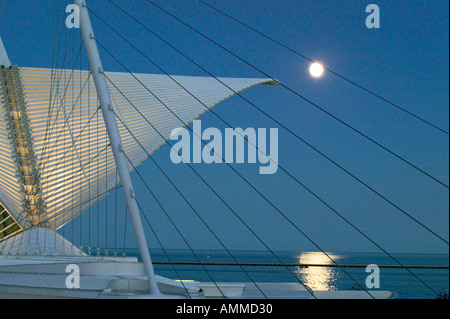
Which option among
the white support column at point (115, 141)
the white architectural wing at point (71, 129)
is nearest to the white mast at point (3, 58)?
the white architectural wing at point (71, 129)

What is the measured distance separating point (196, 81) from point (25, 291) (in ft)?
57.4

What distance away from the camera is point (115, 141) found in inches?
381

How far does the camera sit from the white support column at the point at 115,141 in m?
9.38

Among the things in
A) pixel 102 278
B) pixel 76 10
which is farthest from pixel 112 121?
pixel 102 278

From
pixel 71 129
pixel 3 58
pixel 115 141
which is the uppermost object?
pixel 3 58

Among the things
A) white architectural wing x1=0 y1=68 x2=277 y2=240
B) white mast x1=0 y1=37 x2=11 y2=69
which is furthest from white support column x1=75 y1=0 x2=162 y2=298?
white mast x1=0 y1=37 x2=11 y2=69

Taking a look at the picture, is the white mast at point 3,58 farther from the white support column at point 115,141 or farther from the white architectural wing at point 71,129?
the white support column at point 115,141

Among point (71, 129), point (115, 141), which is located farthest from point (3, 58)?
point (115, 141)

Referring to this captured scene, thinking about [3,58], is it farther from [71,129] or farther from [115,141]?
[115,141]

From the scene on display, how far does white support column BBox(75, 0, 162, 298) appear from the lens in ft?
30.8

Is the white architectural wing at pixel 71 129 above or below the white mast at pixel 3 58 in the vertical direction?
below

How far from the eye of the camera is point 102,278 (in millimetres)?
12547

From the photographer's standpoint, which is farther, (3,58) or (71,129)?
(71,129)
